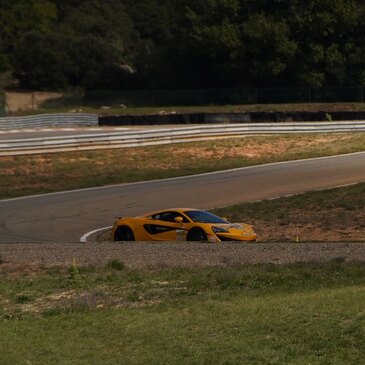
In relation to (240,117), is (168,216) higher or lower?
lower

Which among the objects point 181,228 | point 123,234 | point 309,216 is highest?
point 181,228

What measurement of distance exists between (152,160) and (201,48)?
3914cm

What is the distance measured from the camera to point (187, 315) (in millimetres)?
10438

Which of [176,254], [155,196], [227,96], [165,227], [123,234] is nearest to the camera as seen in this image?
[176,254]

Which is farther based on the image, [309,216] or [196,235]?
[309,216]

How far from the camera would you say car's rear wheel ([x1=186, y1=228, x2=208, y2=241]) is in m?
21.5

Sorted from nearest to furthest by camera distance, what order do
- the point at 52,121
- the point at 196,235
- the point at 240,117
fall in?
the point at 196,235, the point at 240,117, the point at 52,121

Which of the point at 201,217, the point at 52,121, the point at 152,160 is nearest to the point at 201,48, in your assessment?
the point at 52,121

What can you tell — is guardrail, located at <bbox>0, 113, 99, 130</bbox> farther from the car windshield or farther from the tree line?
the car windshield

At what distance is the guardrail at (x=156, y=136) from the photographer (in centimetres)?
4072

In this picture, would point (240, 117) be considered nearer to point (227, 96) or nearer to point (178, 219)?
point (227, 96)

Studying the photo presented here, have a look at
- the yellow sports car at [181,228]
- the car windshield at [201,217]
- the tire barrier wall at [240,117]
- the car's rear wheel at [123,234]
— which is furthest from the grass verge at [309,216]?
the tire barrier wall at [240,117]

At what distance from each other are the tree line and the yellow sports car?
53086mm

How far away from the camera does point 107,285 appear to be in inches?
508
